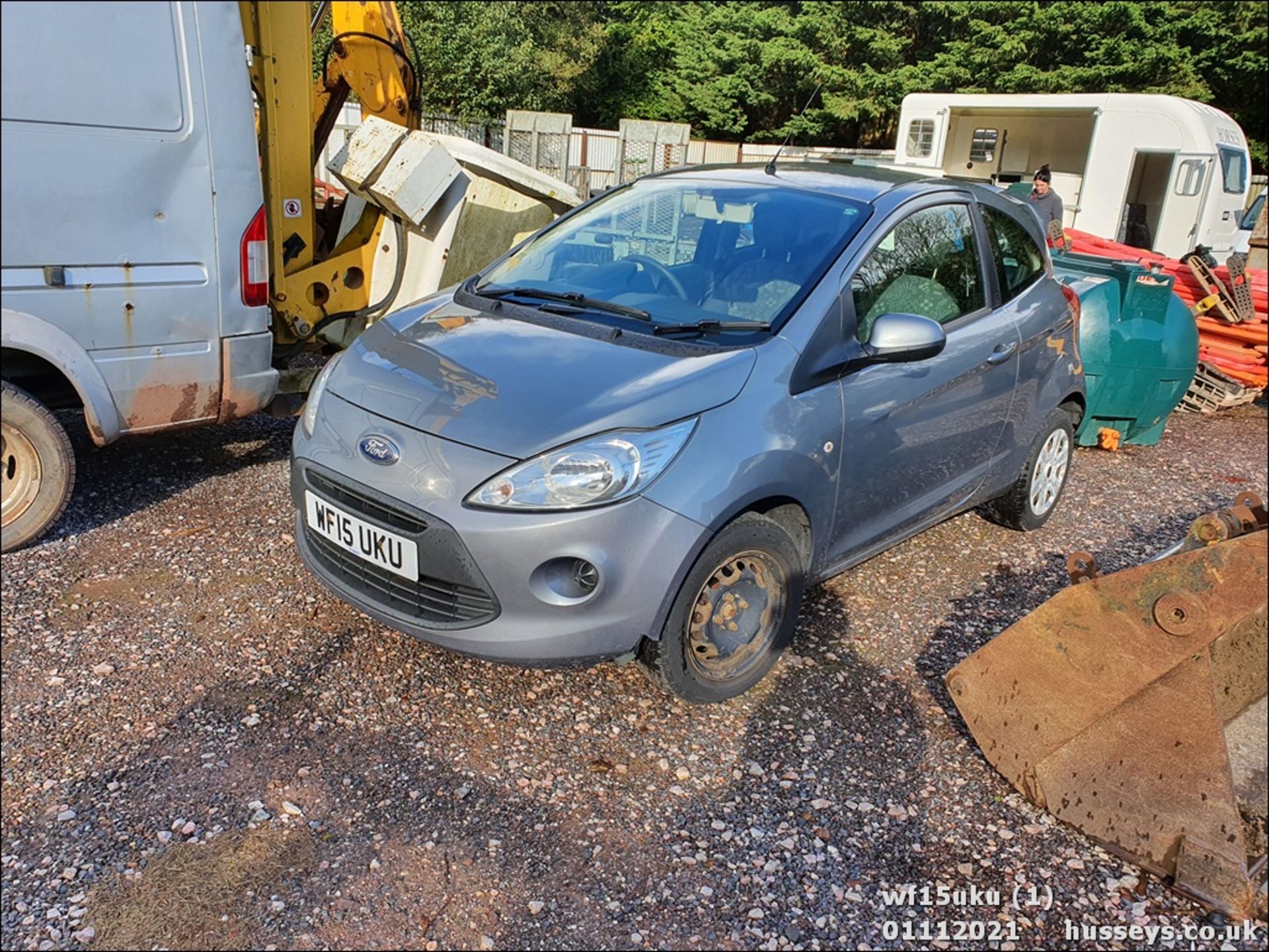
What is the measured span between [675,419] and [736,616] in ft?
2.55

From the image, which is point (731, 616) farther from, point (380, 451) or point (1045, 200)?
point (1045, 200)

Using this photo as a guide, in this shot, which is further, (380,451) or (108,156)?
(380,451)

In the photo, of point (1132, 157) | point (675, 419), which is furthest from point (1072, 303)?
point (1132, 157)

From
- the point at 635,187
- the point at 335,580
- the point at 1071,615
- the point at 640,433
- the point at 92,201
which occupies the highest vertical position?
the point at 92,201

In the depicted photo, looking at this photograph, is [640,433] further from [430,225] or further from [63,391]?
[430,225]

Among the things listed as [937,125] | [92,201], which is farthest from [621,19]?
[92,201]

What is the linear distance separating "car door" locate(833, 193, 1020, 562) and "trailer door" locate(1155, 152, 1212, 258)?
10517 mm

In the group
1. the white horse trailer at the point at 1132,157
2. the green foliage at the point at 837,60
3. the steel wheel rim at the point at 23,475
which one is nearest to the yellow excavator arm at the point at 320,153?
the steel wheel rim at the point at 23,475

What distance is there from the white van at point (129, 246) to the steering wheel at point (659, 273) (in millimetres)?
1481

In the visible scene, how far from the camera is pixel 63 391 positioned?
4.05 meters

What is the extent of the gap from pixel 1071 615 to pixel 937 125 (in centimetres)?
A: 1457

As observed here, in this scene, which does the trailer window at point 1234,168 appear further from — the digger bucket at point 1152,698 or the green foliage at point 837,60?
the digger bucket at point 1152,698

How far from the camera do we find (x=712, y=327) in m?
3.40

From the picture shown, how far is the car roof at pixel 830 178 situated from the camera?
3957 mm
